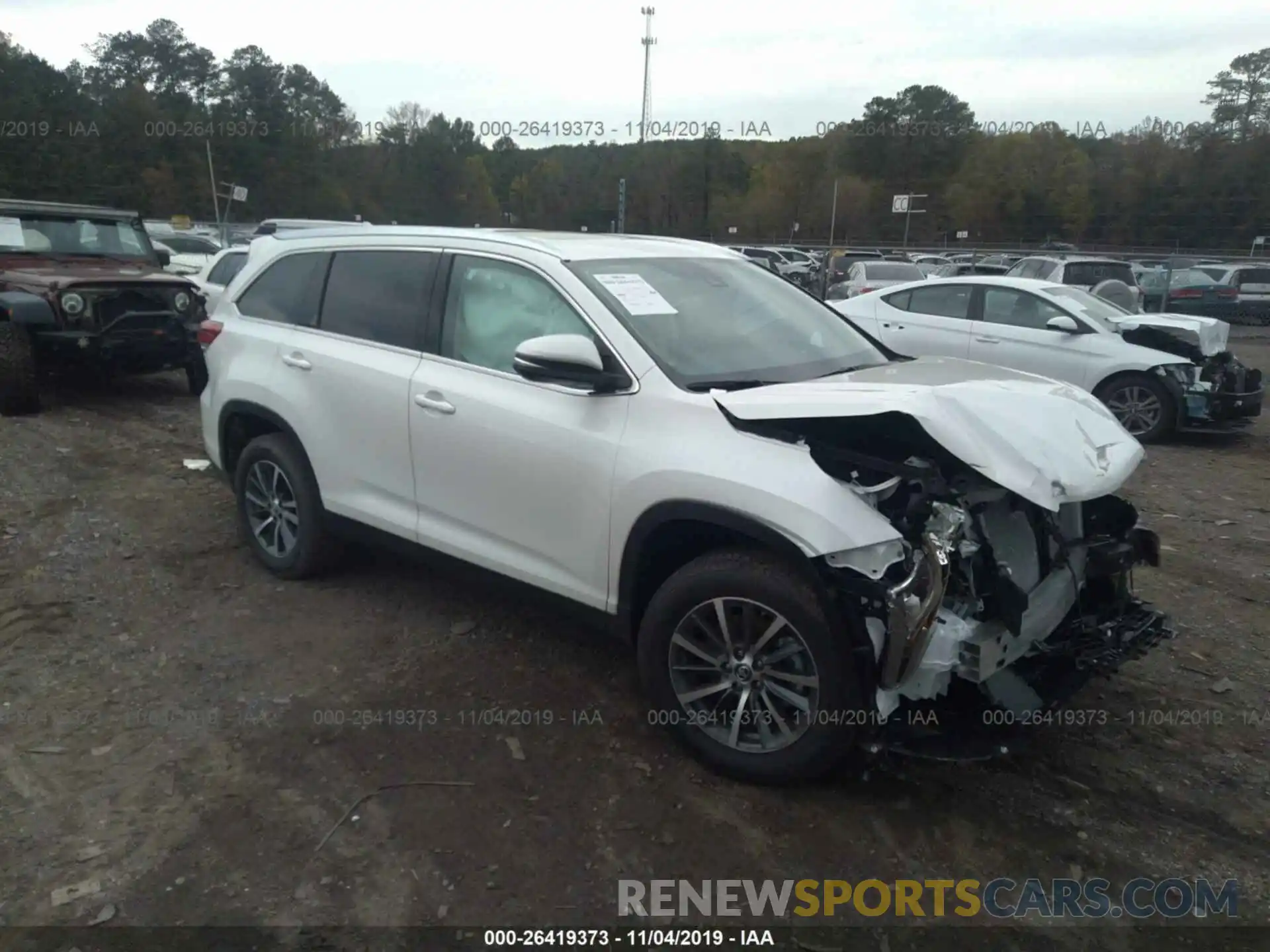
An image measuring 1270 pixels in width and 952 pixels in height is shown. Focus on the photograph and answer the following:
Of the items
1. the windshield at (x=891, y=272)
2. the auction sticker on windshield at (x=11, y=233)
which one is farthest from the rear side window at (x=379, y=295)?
the windshield at (x=891, y=272)

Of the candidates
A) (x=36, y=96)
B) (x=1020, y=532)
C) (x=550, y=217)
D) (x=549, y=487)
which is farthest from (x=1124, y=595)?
(x=36, y=96)

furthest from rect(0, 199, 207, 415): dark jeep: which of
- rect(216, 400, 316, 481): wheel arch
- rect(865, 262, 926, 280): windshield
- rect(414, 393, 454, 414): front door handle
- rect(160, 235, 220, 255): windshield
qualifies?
rect(865, 262, 926, 280): windshield

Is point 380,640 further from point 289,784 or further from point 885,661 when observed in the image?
point 885,661

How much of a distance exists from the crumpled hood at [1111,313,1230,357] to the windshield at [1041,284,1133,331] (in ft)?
0.27

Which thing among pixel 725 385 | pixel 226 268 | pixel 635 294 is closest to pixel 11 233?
pixel 226 268

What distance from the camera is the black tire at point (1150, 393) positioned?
8.80 metres

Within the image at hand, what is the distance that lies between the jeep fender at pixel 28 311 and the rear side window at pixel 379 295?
512cm

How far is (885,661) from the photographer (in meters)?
2.82

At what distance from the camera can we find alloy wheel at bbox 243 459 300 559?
480 cm

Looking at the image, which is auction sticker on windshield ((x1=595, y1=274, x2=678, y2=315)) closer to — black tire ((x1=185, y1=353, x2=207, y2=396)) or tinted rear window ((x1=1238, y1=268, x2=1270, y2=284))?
black tire ((x1=185, y1=353, x2=207, y2=396))

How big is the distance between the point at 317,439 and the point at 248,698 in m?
1.28

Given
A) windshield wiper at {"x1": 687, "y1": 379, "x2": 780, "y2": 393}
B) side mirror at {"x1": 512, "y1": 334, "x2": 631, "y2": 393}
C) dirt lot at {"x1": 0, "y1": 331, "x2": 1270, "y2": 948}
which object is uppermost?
side mirror at {"x1": 512, "y1": 334, "x2": 631, "y2": 393}

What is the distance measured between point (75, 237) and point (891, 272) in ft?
46.2

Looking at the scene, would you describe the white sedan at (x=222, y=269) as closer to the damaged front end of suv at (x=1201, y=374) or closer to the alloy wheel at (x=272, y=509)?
the alloy wheel at (x=272, y=509)
